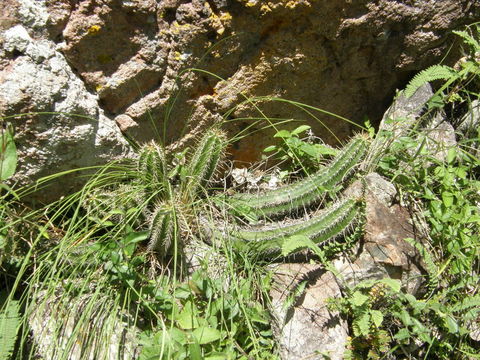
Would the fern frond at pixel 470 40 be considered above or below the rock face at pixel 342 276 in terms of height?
above

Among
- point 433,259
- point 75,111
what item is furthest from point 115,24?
point 433,259

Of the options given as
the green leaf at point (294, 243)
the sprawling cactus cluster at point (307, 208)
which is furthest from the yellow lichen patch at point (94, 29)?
the green leaf at point (294, 243)

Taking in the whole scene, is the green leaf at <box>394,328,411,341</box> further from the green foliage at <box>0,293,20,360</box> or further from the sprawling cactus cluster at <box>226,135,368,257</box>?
the green foliage at <box>0,293,20,360</box>

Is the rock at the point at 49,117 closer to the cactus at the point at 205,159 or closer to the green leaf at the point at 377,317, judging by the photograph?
the cactus at the point at 205,159

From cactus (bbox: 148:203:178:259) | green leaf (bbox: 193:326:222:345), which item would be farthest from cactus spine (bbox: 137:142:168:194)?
green leaf (bbox: 193:326:222:345)

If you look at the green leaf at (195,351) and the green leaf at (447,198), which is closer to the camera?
the green leaf at (195,351)

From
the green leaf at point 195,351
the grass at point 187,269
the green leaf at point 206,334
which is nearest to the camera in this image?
the green leaf at point 195,351

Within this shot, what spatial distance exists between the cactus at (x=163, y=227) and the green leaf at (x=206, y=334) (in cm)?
44

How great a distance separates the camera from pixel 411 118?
320 cm

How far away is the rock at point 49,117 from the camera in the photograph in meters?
2.27

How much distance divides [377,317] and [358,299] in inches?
4.9

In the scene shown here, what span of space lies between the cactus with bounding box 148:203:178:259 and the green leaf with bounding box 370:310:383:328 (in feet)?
3.49

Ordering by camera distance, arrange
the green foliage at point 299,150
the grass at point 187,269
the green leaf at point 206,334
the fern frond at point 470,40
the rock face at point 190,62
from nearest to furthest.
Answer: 1. the green leaf at point 206,334
2. the grass at point 187,269
3. the rock face at point 190,62
4. the fern frond at point 470,40
5. the green foliage at point 299,150

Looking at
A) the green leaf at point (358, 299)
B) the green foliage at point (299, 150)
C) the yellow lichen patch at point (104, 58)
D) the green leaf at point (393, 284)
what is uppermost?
the yellow lichen patch at point (104, 58)
